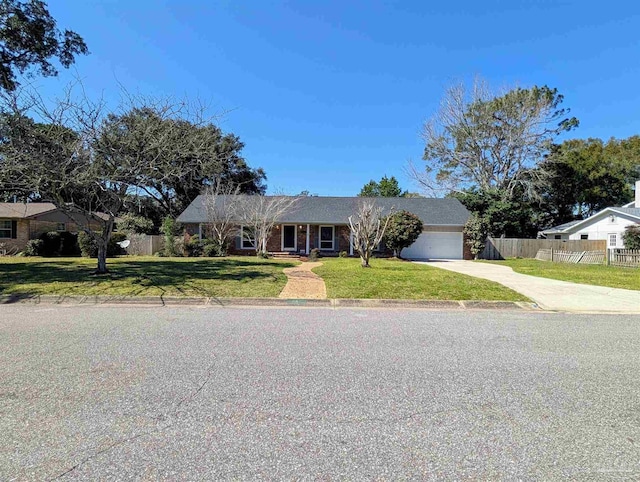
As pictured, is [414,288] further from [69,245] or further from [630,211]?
[630,211]

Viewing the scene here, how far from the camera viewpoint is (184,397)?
3.59 metres

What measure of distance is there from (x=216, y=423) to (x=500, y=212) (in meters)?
32.0

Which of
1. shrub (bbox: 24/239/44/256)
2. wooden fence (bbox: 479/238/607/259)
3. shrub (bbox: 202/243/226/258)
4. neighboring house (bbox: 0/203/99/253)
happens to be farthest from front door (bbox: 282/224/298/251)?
shrub (bbox: 24/239/44/256)

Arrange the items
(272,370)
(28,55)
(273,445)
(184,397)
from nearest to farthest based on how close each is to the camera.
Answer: (273,445), (184,397), (272,370), (28,55)

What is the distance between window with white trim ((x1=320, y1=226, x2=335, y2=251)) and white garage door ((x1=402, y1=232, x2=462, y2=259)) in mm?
4880

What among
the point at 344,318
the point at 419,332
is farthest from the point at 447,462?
the point at 344,318

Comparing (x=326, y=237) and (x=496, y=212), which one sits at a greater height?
(x=496, y=212)

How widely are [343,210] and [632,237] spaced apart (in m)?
17.6

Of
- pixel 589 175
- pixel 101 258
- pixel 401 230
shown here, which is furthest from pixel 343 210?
pixel 589 175

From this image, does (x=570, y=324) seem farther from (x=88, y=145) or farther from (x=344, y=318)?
(x=88, y=145)

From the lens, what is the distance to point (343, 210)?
90.0 feet

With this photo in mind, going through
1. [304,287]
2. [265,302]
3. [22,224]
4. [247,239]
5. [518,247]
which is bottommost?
[265,302]

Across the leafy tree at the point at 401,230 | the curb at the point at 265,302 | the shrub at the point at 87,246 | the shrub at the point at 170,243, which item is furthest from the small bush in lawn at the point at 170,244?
the curb at the point at 265,302

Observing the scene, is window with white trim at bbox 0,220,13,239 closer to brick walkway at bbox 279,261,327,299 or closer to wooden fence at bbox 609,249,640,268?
brick walkway at bbox 279,261,327,299
